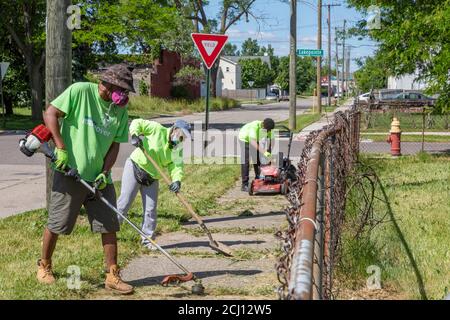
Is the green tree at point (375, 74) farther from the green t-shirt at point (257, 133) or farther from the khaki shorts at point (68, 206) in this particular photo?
the khaki shorts at point (68, 206)

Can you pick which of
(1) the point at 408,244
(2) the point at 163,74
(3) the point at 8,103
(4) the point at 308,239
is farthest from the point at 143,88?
(4) the point at 308,239

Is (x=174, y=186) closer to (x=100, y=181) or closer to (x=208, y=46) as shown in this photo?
(x=100, y=181)

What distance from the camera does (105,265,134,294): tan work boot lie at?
19.3 ft

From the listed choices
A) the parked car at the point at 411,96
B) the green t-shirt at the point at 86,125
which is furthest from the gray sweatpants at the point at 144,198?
the parked car at the point at 411,96

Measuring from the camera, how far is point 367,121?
2930cm

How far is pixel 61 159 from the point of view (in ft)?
18.7

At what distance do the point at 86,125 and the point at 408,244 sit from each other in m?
3.97

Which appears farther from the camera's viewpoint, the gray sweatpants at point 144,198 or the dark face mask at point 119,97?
the gray sweatpants at point 144,198

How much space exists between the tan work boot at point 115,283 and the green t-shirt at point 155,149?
1.88 meters

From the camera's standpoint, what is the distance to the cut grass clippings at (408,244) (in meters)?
6.40

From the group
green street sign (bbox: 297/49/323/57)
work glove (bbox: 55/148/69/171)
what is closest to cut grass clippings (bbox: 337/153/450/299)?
work glove (bbox: 55/148/69/171)

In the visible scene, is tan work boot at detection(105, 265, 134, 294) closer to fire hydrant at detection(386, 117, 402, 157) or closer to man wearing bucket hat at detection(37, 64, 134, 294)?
man wearing bucket hat at detection(37, 64, 134, 294)

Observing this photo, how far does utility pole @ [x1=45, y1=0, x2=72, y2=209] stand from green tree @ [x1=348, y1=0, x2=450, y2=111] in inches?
316
